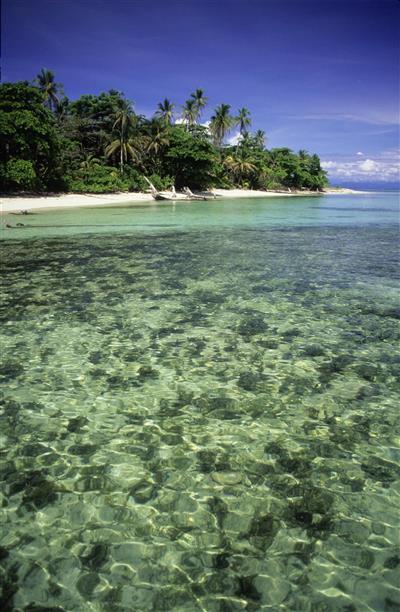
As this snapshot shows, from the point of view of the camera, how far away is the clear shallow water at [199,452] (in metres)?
3.22

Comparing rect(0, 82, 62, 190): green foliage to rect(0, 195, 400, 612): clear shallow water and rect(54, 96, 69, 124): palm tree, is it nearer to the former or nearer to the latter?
rect(54, 96, 69, 124): palm tree

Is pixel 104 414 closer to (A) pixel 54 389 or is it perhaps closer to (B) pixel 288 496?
(A) pixel 54 389

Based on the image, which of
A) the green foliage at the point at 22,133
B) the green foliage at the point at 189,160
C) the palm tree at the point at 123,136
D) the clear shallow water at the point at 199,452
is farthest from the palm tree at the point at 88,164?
the clear shallow water at the point at 199,452

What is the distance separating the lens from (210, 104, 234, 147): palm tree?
3221 inches

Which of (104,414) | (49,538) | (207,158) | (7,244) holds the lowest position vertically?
(49,538)

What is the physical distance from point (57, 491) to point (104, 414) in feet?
4.63

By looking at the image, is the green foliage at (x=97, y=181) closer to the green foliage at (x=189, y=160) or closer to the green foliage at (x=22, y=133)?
the green foliage at (x=22, y=133)

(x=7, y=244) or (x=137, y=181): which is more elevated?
(x=137, y=181)

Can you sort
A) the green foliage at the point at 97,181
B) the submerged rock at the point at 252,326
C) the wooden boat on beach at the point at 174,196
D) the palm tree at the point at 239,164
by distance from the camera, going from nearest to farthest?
1. the submerged rock at the point at 252,326
2. the green foliage at the point at 97,181
3. the wooden boat on beach at the point at 174,196
4. the palm tree at the point at 239,164

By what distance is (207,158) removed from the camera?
6109cm

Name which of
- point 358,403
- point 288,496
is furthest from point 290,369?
point 288,496

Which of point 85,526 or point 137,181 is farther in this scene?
point 137,181

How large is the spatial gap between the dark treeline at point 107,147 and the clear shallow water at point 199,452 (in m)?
35.3

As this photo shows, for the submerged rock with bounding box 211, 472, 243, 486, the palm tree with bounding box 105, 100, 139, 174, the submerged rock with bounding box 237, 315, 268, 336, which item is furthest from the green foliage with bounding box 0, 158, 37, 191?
the submerged rock with bounding box 211, 472, 243, 486
